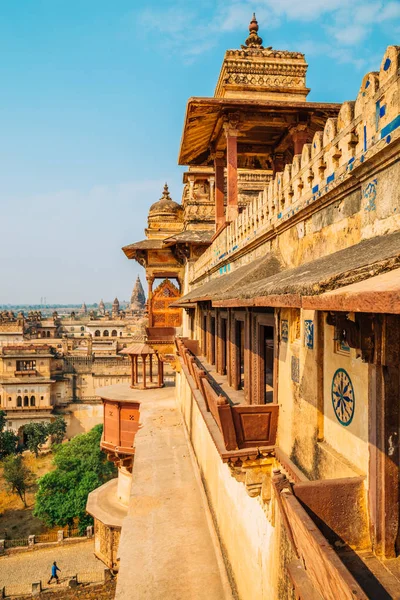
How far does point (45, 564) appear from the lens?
24.0 meters

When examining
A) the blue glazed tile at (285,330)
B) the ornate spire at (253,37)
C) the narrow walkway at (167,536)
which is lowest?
the narrow walkway at (167,536)

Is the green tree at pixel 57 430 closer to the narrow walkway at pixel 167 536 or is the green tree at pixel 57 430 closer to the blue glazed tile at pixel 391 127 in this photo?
the narrow walkway at pixel 167 536

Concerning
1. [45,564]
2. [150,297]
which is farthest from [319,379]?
[45,564]

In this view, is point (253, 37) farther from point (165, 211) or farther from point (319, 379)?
point (319, 379)

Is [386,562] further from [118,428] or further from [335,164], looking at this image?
[118,428]

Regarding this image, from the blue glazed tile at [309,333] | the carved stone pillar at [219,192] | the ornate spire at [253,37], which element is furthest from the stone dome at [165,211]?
the blue glazed tile at [309,333]

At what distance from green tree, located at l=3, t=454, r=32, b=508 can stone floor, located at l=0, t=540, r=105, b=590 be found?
9972mm

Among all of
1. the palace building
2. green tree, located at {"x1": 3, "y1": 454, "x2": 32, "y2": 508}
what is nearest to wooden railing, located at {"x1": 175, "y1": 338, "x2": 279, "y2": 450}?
the palace building

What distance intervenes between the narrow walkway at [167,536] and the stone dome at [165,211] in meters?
12.2

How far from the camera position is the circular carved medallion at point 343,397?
3314 mm

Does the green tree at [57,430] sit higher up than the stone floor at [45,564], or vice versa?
the green tree at [57,430]

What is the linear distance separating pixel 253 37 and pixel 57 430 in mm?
43627

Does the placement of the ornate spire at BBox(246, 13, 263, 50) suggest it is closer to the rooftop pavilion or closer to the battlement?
the rooftop pavilion

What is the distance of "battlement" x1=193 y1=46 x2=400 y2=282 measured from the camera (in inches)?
118
